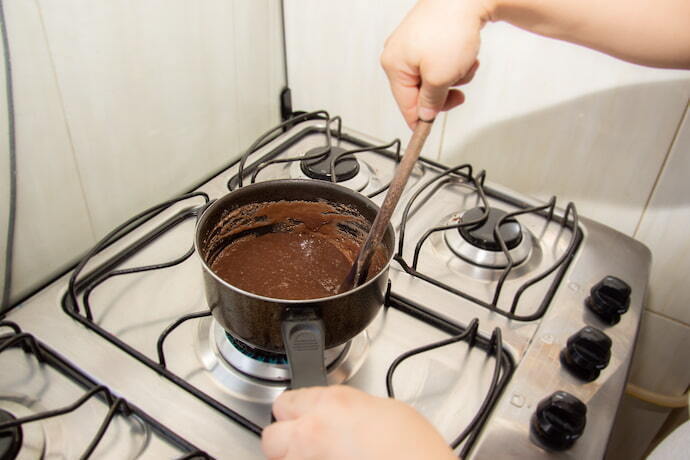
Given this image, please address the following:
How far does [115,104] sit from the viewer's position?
65 cm

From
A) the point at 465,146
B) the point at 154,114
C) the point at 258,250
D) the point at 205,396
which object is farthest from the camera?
the point at 465,146

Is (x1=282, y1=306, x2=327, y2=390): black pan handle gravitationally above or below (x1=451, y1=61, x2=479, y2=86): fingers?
below

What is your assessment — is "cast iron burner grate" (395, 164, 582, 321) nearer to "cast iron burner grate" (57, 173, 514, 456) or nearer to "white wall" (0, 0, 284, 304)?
"cast iron burner grate" (57, 173, 514, 456)

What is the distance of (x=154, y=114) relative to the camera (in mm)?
711

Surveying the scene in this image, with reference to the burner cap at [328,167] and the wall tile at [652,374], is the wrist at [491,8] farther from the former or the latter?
the wall tile at [652,374]

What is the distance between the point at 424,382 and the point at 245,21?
57cm

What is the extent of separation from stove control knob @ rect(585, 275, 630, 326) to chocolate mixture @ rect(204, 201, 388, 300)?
24 cm

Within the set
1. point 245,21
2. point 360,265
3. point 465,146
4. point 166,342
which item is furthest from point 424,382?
point 245,21

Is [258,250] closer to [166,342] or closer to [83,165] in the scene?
[166,342]

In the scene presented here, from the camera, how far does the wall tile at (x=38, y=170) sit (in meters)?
0.54

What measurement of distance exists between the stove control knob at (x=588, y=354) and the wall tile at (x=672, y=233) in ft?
0.99

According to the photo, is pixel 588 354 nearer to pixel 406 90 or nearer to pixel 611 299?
pixel 611 299

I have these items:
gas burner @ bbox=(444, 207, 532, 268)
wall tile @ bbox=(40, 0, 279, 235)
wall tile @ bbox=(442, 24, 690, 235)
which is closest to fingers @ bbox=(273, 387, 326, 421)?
gas burner @ bbox=(444, 207, 532, 268)

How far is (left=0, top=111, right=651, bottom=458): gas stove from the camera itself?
47 centimetres
